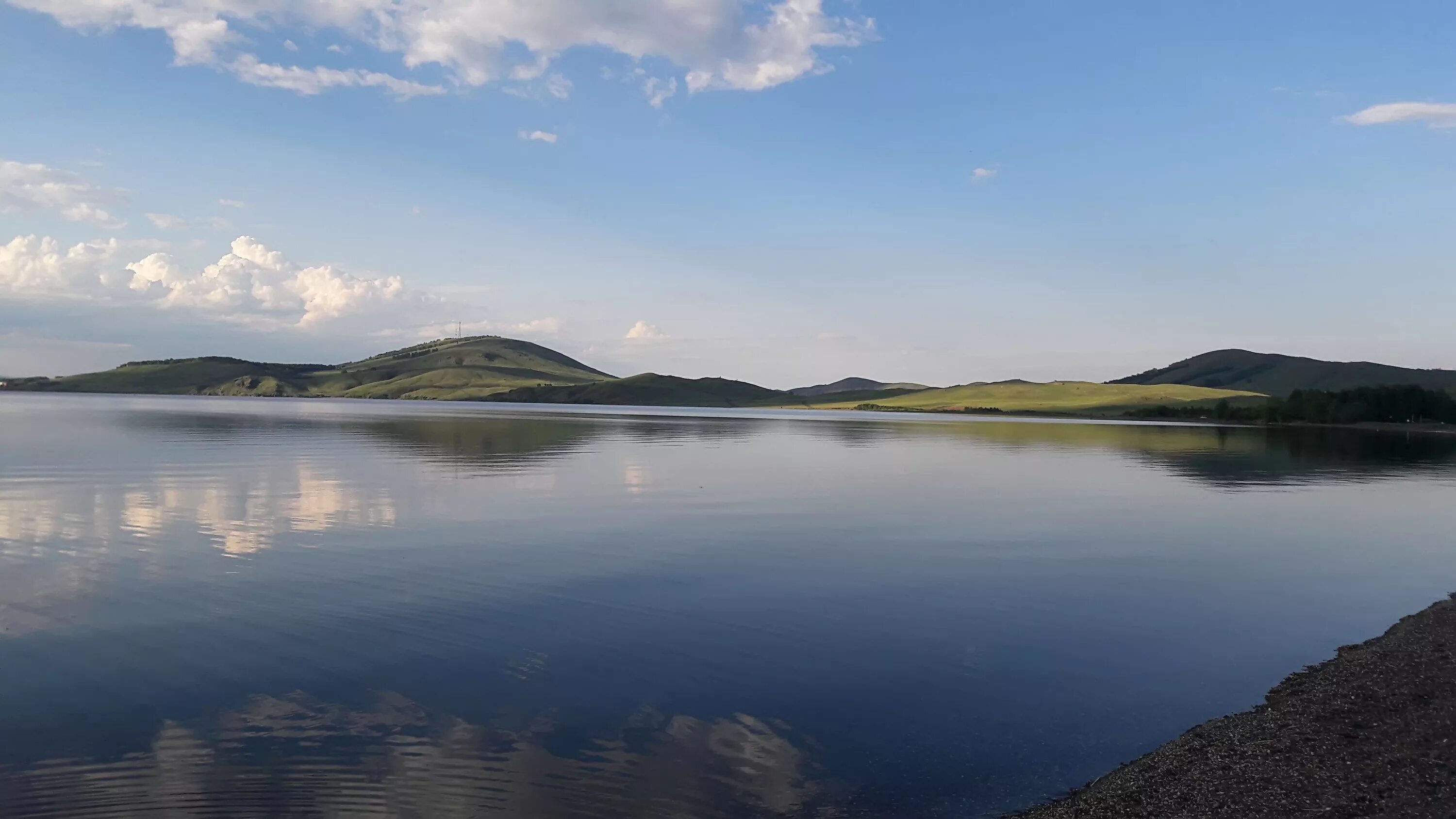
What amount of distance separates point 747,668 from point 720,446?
66237 mm

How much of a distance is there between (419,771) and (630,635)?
21.7 ft

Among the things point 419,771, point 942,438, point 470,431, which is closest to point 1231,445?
point 942,438

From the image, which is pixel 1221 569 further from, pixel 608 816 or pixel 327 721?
pixel 327 721

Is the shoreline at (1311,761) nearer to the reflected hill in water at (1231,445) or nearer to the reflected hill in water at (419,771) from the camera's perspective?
the reflected hill in water at (419,771)

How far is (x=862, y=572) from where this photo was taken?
79.3 feet

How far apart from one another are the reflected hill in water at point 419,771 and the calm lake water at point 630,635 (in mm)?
47

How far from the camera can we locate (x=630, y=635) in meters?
17.3

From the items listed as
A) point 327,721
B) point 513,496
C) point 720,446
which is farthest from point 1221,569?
point 720,446

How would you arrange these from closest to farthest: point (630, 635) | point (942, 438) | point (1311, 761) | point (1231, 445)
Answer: point (1311, 761) < point (630, 635) < point (1231, 445) < point (942, 438)

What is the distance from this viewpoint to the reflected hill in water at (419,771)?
10047 mm

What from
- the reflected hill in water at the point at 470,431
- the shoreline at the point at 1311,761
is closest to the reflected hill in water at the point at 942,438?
the reflected hill in water at the point at 470,431

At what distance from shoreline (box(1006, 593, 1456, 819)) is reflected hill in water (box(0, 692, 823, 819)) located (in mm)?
3638

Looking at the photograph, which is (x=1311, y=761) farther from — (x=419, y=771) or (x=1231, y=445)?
(x=1231, y=445)

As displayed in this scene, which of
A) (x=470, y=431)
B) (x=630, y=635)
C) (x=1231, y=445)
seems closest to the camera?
(x=630, y=635)
